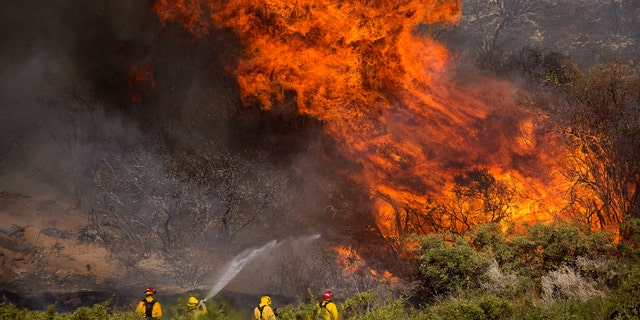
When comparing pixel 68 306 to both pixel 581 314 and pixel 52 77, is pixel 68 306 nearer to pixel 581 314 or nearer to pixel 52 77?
pixel 52 77

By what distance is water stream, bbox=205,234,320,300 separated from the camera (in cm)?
2211

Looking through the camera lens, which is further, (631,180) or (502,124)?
(502,124)

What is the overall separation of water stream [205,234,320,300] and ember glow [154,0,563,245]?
4527mm

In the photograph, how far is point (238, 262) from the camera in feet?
76.9

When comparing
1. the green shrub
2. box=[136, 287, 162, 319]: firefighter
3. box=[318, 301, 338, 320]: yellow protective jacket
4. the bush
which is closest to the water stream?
box=[136, 287, 162, 319]: firefighter

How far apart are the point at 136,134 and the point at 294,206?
32.0 feet

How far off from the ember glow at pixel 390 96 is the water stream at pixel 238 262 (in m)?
4.53

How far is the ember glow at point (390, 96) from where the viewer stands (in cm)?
2380

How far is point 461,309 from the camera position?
11367 millimetres

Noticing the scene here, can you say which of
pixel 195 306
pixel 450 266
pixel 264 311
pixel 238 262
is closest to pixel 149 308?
pixel 195 306

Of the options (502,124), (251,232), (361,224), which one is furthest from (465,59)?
(251,232)

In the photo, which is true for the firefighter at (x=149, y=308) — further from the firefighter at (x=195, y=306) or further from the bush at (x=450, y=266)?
A: the bush at (x=450, y=266)

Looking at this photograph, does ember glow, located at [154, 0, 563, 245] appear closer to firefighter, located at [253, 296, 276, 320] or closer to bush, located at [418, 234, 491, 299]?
bush, located at [418, 234, 491, 299]

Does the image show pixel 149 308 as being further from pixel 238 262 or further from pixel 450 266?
pixel 238 262
